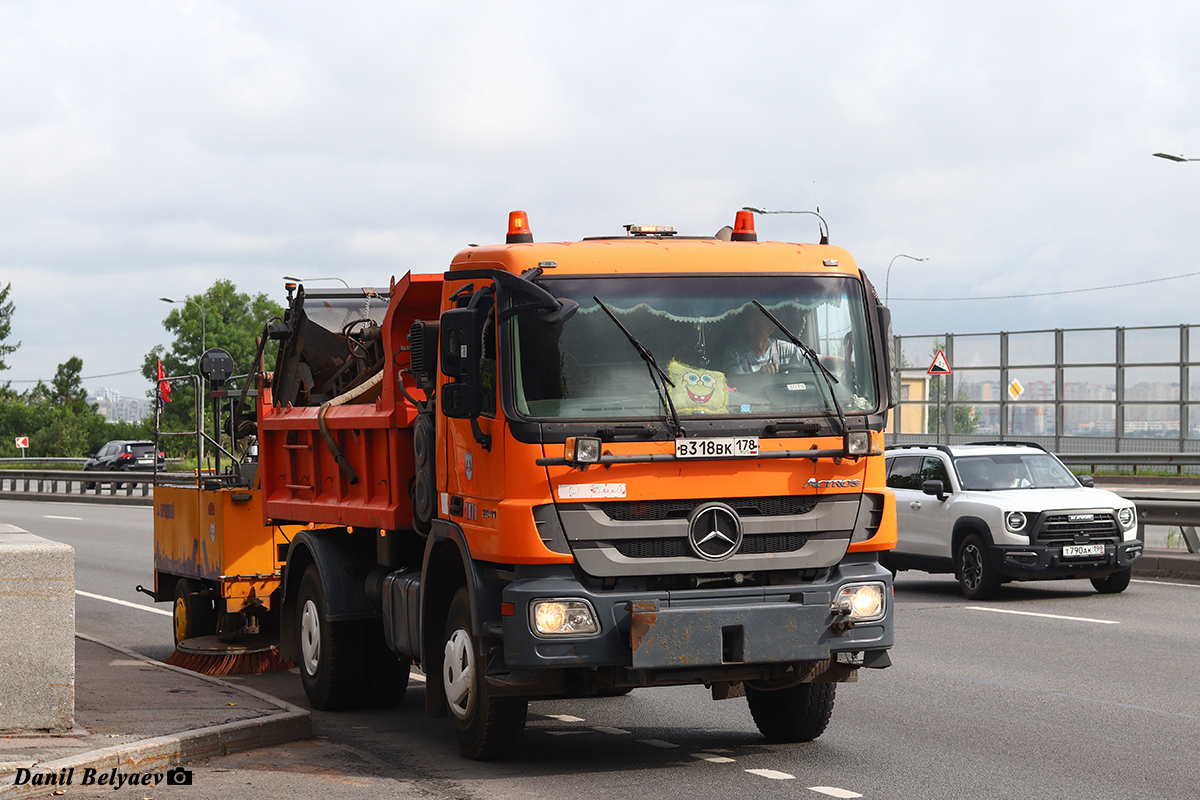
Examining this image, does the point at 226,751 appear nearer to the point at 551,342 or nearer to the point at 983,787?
the point at 551,342

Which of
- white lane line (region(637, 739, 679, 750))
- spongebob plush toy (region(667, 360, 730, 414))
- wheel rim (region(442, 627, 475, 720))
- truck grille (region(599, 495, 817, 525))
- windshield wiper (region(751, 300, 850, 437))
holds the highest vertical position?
windshield wiper (region(751, 300, 850, 437))

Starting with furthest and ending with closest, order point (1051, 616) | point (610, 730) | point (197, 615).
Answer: point (1051, 616)
point (197, 615)
point (610, 730)

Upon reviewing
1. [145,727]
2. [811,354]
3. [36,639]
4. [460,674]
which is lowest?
[145,727]

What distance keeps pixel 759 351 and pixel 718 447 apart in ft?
2.00

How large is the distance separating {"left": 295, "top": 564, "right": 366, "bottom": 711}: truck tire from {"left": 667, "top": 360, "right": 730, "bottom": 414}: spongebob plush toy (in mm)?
3283

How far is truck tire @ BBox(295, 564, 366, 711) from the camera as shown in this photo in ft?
31.9

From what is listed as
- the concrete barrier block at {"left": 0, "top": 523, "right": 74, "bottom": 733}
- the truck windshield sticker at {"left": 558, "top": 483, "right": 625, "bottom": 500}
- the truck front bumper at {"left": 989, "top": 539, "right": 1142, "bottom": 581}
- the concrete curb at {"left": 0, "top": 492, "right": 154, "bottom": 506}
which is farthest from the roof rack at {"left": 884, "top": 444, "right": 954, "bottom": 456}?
the concrete curb at {"left": 0, "top": 492, "right": 154, "bottom": 506}

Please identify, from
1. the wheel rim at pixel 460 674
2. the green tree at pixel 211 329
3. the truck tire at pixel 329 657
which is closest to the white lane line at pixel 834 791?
the wheel rim at pixel 460 674

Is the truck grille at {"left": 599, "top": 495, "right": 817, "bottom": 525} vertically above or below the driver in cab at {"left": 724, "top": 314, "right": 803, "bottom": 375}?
below

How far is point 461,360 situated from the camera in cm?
759

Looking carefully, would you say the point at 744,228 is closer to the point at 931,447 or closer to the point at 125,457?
the point at 931,447

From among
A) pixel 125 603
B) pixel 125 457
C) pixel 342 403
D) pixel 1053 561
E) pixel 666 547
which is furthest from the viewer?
pixel 125 457

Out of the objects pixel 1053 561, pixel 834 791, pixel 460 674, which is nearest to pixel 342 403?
pixel 460 674

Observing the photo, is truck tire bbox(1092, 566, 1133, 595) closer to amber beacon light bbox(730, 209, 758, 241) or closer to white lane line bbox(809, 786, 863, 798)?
amber beacon light bbox(730, 209, 758, 241)
